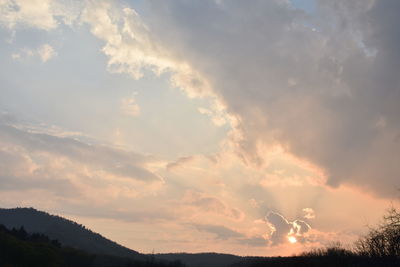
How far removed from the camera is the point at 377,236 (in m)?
72.6

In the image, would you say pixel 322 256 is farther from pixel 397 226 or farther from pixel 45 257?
pixel 45 257

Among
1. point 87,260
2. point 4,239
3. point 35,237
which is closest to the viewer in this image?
point 4,239

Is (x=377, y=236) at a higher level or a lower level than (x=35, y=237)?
lower

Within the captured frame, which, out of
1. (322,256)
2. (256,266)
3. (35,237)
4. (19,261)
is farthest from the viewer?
(35,237)

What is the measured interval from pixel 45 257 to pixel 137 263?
64669 millimetres

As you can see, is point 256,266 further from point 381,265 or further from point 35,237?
point 35,237

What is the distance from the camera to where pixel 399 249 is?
71.2 meters

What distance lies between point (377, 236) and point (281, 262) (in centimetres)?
6339

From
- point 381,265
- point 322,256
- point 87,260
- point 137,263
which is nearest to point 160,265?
point 137,263

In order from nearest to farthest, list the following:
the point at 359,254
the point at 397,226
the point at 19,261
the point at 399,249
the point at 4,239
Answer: the point at 397,226
the point at 399,249
the point at 359,254
the point at 19,261
the point at 4,239

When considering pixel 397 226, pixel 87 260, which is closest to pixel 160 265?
pixel 87 260

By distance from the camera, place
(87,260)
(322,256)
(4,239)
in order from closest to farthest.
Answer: (322,256), (4,239), (87,260)

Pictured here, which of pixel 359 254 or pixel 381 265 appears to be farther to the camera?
pixel 359 254

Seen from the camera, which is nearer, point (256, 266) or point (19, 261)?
point (19, 261)
